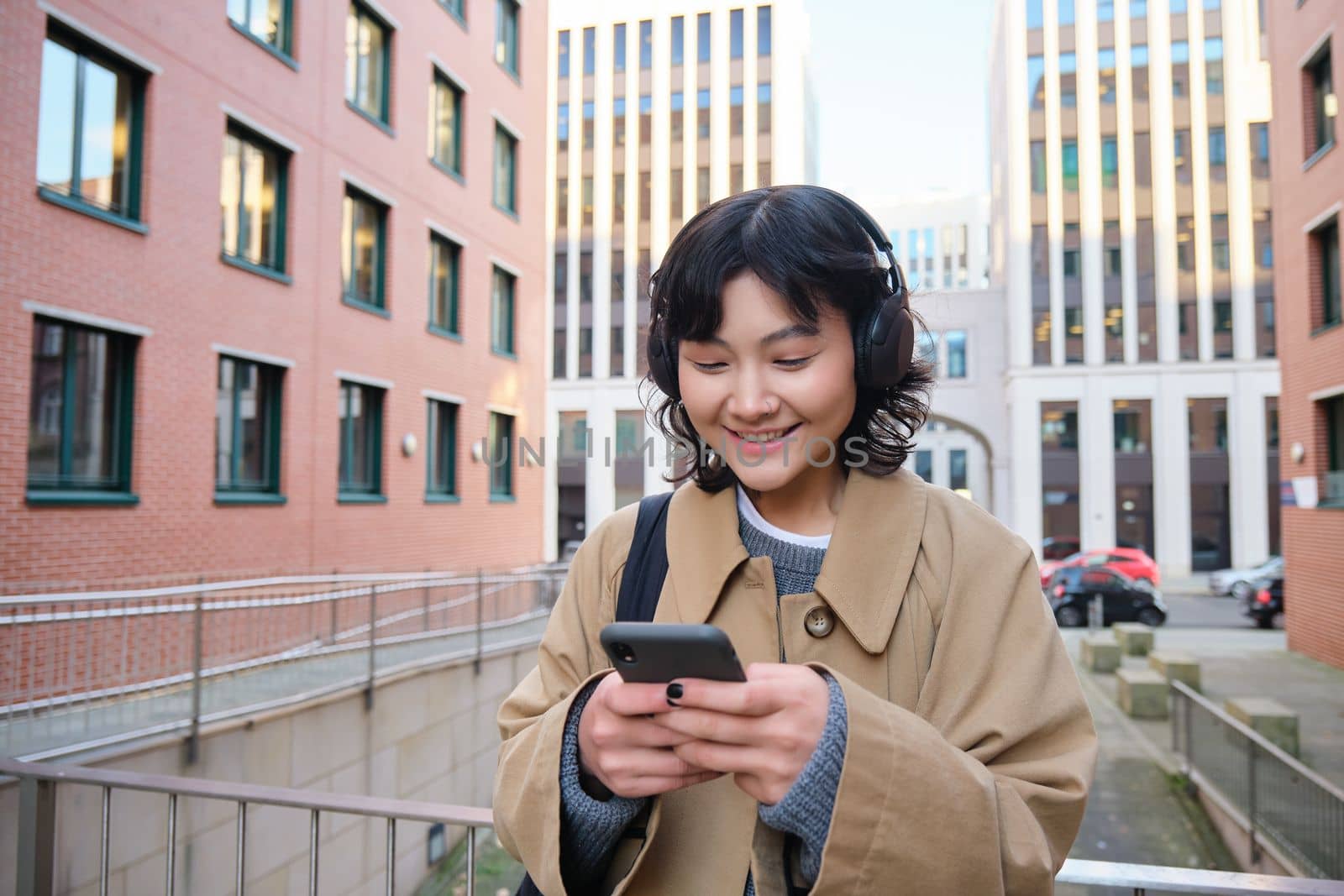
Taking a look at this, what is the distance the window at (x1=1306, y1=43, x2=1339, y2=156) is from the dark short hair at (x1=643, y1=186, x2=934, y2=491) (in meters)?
14.9

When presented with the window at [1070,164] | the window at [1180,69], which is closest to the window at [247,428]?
the window at [1070,164]

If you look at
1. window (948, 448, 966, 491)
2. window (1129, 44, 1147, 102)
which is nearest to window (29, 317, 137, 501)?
window (1129, 44, 1147, 102)

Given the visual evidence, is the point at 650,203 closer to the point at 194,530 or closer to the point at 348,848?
the point at 194,530

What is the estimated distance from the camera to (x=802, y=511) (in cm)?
132

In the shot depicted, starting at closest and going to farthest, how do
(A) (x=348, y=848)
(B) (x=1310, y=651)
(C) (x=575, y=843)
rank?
(C) (x=575, y=843) → (A) (x=348, y=848) → (B) (x=1310, y=651)

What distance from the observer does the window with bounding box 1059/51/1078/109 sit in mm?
31453

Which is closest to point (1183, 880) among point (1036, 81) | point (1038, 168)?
A: point (1038, 168)

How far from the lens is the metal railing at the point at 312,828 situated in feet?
5.00

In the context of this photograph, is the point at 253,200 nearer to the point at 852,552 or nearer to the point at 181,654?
the point at 181,654

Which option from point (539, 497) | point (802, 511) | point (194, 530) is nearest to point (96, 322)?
point (194, 530)

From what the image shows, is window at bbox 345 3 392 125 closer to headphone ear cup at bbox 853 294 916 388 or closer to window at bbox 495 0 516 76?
window at bbox 495 0 516 76

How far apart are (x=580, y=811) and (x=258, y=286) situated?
35.3ft

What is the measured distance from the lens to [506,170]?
17250 mm

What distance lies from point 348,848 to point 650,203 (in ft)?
64.4
